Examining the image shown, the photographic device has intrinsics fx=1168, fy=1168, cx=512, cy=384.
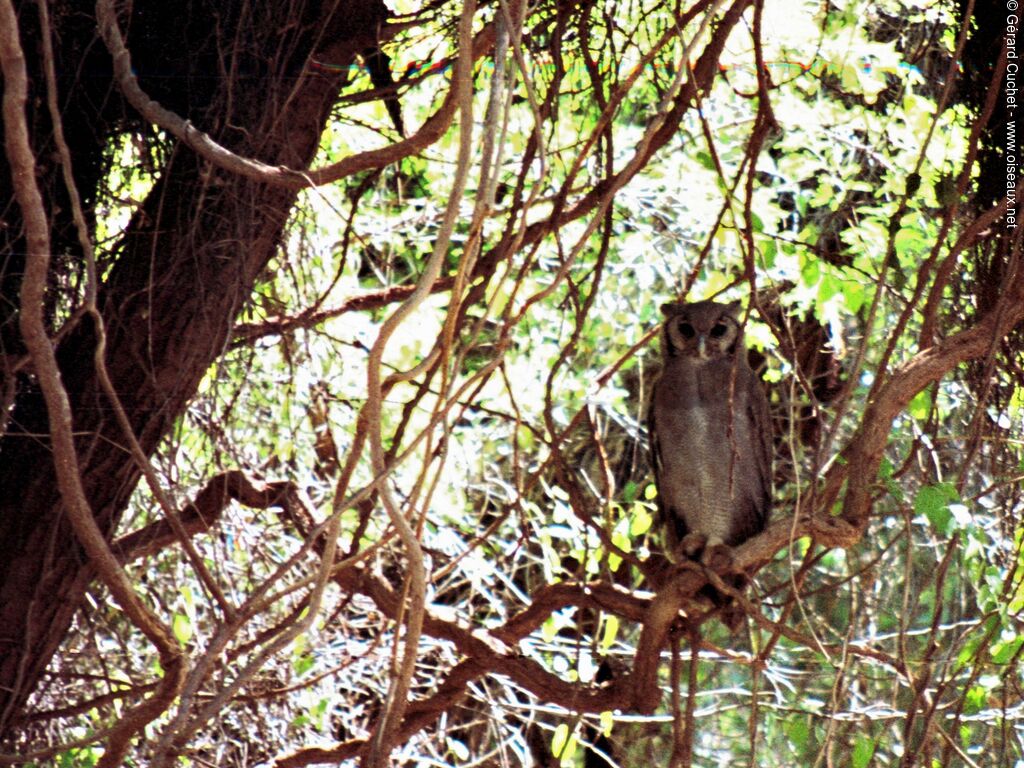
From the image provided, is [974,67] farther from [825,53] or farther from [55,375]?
[55,375]

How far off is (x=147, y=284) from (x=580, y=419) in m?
1.18

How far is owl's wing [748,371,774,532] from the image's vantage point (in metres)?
3.79

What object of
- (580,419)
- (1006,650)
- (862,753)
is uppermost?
(580,419)

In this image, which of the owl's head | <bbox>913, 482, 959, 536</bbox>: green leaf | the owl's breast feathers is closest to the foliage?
<bbox>913, 482, 959, 536</bbox>: green leaf

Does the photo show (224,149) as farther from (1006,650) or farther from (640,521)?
(1006,650)

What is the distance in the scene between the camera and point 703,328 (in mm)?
3695

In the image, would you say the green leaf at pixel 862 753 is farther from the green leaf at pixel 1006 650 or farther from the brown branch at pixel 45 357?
the brown branch at pixel 45 357

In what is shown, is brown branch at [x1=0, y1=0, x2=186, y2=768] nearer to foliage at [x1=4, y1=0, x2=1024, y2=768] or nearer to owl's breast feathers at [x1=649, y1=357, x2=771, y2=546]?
foliage at [x1=4, y1=0, x2=1024, y2=768]

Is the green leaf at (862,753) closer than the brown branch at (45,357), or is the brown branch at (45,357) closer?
the brown branch at (45,357)

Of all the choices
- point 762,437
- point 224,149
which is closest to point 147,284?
point 224,149

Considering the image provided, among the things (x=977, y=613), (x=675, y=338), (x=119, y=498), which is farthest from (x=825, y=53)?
(x=119, y=498)

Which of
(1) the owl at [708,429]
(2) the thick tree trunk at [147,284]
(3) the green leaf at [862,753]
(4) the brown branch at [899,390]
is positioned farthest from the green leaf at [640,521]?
(2) the thick tree trunk at [147,284]

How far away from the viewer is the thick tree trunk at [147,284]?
2.53 m

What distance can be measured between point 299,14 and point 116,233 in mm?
645
